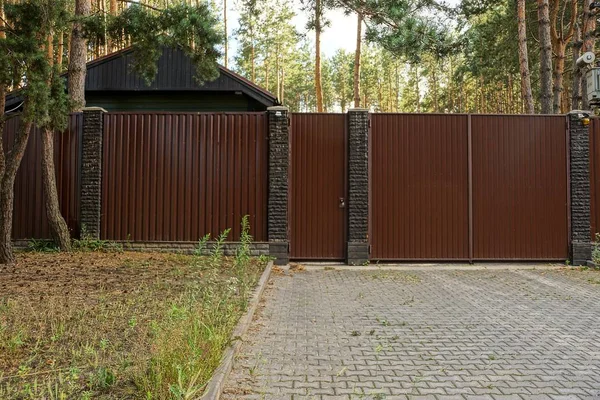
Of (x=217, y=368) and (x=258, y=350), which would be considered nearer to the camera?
(x=217, y=368)

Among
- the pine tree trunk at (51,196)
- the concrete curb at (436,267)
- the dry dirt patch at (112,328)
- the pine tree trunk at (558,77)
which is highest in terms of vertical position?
the pine tree trunk at (558,77)

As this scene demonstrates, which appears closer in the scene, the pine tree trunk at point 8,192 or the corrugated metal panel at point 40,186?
the pine tree trunk at point 8,192

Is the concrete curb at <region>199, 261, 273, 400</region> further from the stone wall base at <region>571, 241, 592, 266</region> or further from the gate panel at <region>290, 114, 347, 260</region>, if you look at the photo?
the stone wall base at <region>571, 241, 592, 266</region>

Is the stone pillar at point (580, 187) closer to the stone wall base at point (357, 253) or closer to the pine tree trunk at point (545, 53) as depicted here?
the pine tree trunk at point (545, 53)

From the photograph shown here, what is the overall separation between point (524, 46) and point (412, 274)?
9699mm

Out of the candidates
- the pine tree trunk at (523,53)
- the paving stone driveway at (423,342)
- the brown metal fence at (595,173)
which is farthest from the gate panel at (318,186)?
the pine tree trunk at (523,53)

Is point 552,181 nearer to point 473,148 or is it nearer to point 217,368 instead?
point 473,148

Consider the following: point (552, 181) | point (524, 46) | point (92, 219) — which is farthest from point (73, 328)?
point (524, 46)

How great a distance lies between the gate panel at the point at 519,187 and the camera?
10164 millimetres

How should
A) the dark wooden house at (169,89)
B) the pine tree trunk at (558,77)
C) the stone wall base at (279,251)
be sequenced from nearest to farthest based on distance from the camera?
the stone wall base at (279,251) → the dark wooden house at (169,89) → the pine tree trunk at (558,77)

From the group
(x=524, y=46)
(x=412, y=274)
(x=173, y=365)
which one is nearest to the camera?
(x=173, y=365)

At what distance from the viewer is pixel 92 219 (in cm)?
1005

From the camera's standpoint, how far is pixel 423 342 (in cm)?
486

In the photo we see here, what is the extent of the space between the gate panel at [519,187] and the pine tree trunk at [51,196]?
8.46 m
